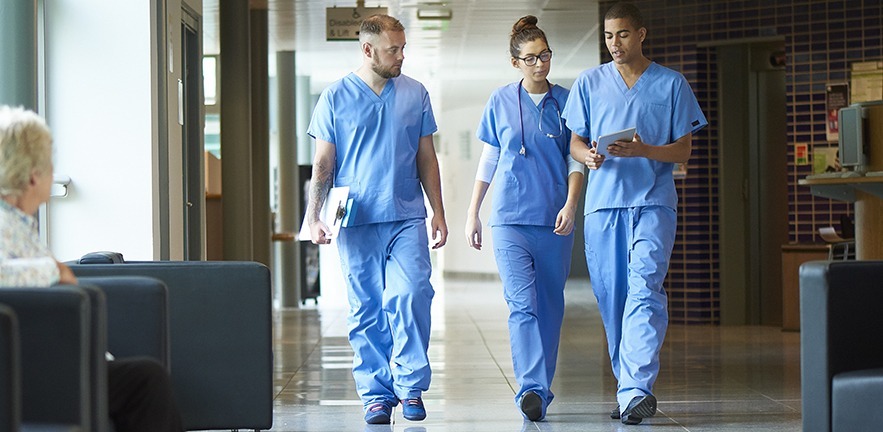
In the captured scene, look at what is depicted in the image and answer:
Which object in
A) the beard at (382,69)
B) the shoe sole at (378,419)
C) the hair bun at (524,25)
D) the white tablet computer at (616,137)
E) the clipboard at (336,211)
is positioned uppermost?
the hair bun at (524,25)

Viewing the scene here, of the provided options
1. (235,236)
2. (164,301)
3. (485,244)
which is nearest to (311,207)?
(164,301)

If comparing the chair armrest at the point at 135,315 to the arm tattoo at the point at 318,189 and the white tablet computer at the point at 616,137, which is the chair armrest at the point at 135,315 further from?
the white tablet computer at the point at 616,137

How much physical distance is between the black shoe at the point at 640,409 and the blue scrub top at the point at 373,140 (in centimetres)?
99

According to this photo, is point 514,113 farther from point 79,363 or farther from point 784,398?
point 79,363

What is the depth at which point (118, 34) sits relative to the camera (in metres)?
5.48

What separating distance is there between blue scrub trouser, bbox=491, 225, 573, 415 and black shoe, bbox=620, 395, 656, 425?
34cm

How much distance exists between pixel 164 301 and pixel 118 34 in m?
2.95

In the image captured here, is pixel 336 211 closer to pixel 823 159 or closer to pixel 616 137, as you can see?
pixel 616 137

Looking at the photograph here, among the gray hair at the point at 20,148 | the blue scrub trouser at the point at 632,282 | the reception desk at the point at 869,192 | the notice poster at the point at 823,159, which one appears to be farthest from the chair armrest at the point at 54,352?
the notice poster at the point at 823,159

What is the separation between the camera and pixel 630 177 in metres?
4.32

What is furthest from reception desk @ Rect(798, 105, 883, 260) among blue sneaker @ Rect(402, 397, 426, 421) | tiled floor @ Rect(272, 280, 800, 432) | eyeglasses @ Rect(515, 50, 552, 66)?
blue sneaker @ Rect(402, 397, 426, 421)

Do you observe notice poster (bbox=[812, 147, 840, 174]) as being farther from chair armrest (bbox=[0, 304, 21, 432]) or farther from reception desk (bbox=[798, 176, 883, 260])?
chair armrest (bbox=[0, 304, 21, 432])

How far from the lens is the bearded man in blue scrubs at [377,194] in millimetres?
4320

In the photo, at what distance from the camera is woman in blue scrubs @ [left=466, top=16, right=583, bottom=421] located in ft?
14.6
